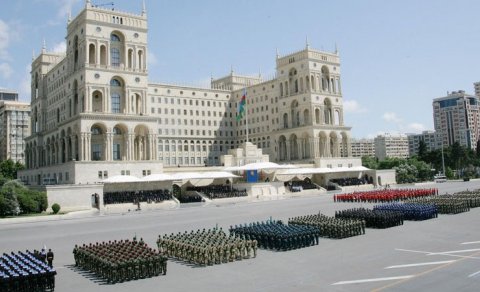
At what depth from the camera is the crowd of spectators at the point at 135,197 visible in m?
57.4

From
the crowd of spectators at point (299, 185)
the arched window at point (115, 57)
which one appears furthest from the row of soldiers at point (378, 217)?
the arched window at point (115, 57)

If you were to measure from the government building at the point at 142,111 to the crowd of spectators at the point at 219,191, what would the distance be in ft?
26.5

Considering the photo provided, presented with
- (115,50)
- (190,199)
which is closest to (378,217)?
(190,199)

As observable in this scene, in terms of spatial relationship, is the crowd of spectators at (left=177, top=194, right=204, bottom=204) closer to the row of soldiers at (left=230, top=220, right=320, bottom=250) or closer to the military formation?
the row of soldiers at (left=230, top=220, right=320, bottom=250)

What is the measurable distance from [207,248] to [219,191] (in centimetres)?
4500

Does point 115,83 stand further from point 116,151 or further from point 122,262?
point 122,262

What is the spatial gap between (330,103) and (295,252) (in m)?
74.4

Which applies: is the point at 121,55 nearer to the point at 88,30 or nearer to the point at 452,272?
the point at 88,30

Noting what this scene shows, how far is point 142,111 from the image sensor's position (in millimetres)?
69938

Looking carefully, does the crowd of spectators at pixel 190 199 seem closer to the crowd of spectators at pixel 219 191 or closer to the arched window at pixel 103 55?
the crowd of spectators at pixel 219 191

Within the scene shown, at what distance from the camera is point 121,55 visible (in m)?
70.5

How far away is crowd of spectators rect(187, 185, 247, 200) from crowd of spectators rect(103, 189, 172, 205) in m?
6.07

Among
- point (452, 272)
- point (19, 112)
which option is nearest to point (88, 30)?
point (452, 272)

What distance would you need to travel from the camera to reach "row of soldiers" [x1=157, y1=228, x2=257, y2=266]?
21.5 metres
